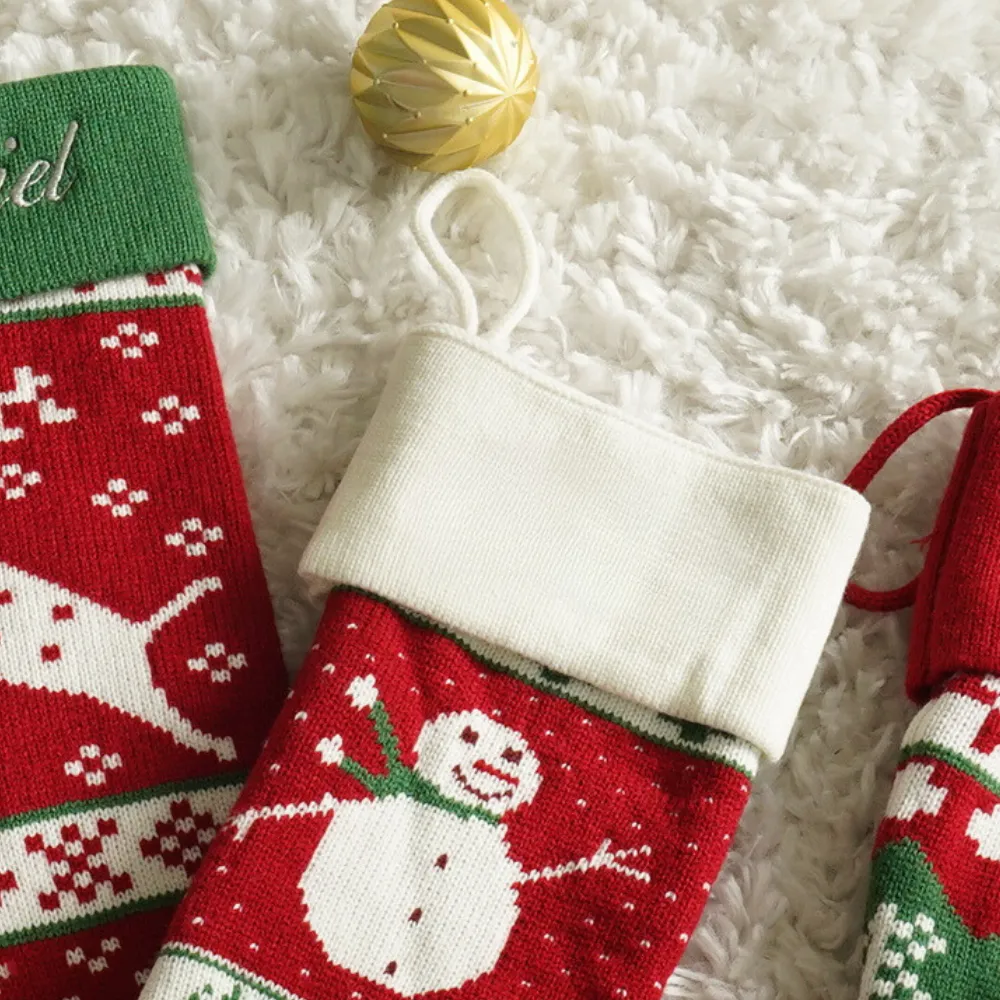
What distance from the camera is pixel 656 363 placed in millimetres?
1216

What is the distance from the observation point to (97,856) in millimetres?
1078

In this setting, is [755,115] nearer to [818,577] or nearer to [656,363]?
[656,363]

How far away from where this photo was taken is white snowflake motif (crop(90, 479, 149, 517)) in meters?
1.12

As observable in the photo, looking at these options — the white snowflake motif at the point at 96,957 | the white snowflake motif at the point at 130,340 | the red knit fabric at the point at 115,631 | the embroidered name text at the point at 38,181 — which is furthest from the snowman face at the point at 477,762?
the embroidered name text at the point at 38,181

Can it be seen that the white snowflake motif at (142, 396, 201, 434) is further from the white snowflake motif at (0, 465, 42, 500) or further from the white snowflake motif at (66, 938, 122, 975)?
the white snowflake motif at (66, 938, 122, 975)

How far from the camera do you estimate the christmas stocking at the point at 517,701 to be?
1014mm

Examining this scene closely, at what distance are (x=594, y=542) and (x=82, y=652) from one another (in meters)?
0.42

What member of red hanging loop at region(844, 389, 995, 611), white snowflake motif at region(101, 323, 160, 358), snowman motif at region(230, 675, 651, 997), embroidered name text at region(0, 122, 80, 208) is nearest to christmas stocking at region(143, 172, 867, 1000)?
snowman motif at region(230, 675, 651, 997)

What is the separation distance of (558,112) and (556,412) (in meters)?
0.34

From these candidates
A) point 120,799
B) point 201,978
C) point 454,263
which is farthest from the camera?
point 454,263

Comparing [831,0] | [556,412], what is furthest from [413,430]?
[831,0]

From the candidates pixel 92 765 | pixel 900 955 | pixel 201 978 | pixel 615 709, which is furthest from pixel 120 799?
pixel 900 955

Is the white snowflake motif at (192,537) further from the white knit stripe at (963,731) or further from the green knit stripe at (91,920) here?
the white knit stripe at (963,731)

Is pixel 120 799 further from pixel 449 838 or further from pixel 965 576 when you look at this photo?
pixel 965 576
